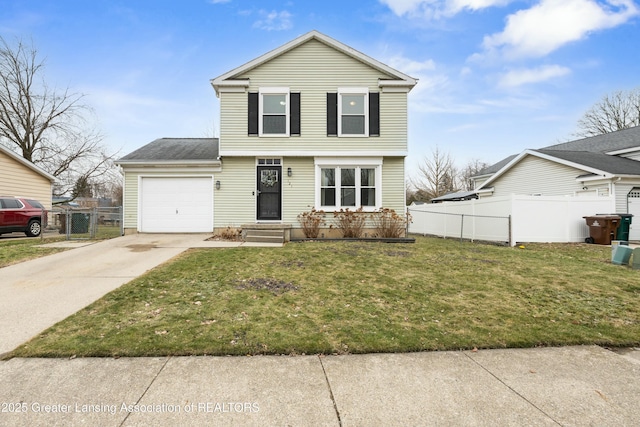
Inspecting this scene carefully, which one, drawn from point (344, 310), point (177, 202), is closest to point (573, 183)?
point (344, 310)

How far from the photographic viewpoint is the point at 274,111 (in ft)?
37.3

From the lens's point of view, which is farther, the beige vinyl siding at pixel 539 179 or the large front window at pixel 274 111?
the beige vinyl siding at pixel 539 179

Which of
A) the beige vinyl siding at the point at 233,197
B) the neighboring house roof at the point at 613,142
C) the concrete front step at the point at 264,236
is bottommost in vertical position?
the concrete front step at the point at 264,236

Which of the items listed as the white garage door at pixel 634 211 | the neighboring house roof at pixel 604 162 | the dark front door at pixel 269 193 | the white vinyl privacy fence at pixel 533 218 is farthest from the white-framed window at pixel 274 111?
the white garage door at pixel 634 211

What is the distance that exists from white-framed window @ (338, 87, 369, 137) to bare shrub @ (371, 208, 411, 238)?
10.3 ft

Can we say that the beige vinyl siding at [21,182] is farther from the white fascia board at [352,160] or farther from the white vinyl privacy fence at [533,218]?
the white vinyl privacy fence at [533,218]

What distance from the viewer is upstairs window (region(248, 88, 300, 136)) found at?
11234 mm

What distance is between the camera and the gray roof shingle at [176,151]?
1131cm

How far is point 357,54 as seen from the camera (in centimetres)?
1127

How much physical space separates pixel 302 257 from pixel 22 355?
4990 millimetres

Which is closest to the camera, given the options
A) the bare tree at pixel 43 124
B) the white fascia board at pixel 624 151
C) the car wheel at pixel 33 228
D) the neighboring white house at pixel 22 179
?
the car wheel at pixel 33 228

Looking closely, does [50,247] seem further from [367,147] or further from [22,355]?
[367,147]

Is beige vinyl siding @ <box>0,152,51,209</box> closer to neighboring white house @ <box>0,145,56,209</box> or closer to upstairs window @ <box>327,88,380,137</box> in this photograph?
neighboring white house @ <box>0,145,56,209</box>

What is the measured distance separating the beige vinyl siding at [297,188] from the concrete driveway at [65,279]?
3038 mm
